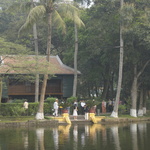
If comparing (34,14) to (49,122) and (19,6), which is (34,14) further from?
(49,122)

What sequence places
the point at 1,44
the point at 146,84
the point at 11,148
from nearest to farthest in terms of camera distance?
the point at 11,148 → the point at 1,44 → the point at 146,84

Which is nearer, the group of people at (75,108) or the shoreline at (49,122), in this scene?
the shoreline at (49,122)

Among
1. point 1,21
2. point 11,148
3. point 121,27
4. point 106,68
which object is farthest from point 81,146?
point 1,21

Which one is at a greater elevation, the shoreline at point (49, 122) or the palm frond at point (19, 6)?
the palm frond at point (19, 6)

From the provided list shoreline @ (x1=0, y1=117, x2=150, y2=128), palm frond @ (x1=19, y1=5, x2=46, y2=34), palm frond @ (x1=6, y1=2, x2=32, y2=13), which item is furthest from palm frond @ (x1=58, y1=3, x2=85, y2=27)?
shoreline @ (x1=0, y1=117, x2=150, y2=128)

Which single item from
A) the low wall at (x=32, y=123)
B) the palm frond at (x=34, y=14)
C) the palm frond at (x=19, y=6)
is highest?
the palm frond at (x=19, y=6)

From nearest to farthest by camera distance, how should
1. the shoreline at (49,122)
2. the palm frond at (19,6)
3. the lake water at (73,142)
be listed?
the lake water at (73,142)
the shoreline at (49,122)
the palm frond at (19,6)

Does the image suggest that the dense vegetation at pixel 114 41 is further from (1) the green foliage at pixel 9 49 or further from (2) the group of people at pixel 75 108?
(2) the group of people at pixel 75 108

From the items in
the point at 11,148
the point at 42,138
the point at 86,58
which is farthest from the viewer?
the point at 86,58

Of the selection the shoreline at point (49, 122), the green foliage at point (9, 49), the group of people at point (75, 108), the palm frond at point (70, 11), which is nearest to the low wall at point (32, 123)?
the shoreline at point (49, 122)

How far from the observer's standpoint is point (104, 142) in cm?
1802

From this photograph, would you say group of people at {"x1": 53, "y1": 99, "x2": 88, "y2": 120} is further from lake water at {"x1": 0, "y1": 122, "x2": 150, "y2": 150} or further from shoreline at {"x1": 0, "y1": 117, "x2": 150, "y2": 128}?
lake water at {"x1": 0, "y1": 122, "x2": 150, "y2": 150}

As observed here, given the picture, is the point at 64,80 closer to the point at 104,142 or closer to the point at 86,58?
the point at 86,58

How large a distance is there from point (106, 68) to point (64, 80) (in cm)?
521
